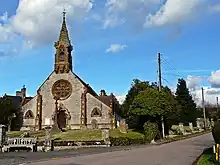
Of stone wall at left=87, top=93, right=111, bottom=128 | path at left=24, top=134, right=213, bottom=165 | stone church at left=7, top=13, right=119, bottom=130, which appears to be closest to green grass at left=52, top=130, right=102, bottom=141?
path at left=24, top=134, right=213, bottom=165

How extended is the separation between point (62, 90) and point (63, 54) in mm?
7807

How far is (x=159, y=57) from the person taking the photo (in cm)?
4638

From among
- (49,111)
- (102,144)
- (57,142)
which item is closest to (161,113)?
(102,144)

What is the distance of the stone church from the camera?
62750 mm

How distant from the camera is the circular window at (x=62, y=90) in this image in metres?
65.4

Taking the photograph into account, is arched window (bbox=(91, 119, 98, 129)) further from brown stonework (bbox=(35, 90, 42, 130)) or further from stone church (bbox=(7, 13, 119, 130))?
brown stonework (bbox=(35, 90, 42, 130))

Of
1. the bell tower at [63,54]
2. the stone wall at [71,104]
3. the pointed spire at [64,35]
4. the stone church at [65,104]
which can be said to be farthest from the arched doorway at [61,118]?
the pointed spire at [64,35]

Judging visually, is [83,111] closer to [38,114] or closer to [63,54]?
[38,114]

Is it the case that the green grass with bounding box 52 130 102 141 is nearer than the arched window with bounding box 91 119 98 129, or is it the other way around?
the green grass with bounding box 52 130 102 141

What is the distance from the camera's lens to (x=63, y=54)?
68.6 meters

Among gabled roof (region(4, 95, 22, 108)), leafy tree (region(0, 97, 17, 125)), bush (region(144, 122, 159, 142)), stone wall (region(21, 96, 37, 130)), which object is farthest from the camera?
gabled roof (region(4, 95, 22, 108))

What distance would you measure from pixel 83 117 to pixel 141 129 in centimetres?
1746

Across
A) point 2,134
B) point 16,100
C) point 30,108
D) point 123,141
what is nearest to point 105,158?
point 2,134

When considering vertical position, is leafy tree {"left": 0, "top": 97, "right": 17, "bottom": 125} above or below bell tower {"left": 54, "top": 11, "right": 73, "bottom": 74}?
below
